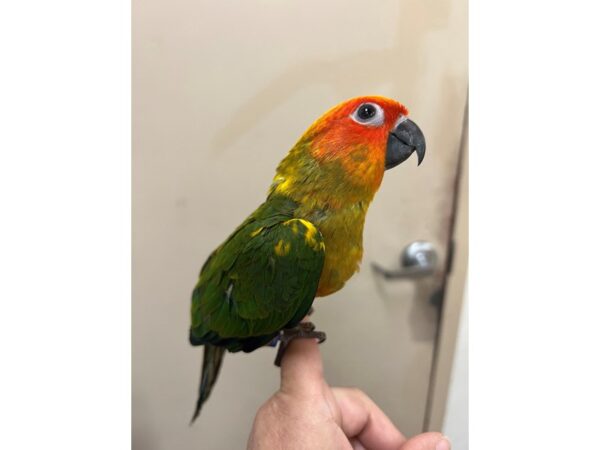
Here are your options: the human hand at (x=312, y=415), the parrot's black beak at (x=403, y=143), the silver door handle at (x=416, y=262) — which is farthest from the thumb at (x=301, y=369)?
the parrot's black beak at (x=403, y=143)

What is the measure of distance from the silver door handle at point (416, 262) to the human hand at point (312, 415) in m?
0.17

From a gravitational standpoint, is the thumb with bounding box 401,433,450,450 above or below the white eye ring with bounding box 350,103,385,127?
below

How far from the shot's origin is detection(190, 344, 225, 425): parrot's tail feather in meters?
0.66

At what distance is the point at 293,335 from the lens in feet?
2.18

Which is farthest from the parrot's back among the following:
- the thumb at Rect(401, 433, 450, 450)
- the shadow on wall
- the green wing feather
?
the thumb at Rect(401, 433, 450, 450)

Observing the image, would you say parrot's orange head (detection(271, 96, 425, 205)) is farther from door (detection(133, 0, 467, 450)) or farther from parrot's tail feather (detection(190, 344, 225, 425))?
parrot's tail feather (detection(190, 344, 225, 425))

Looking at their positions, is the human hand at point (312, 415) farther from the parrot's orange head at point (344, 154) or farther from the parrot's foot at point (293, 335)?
the parrot's orange head at point (344, 154)

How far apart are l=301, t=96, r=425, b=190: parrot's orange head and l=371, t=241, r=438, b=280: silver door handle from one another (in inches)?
5.6

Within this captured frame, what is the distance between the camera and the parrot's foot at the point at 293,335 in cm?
66

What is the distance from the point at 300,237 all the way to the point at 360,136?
0.16 m

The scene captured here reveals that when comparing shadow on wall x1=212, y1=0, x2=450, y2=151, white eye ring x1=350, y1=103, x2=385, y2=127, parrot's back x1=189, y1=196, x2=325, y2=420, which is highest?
shadow on wall x1=212, y1=0, x2=450, y2=151
